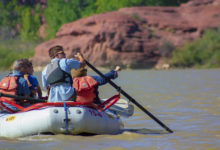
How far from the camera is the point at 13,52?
4759 cm

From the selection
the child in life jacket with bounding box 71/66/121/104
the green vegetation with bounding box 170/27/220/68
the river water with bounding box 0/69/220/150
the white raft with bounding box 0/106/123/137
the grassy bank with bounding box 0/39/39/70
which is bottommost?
the river water with bounding box 0/69/220/150

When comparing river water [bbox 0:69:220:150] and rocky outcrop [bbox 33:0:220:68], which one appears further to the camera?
rocky outcrop [bbox 33:0:220:68]

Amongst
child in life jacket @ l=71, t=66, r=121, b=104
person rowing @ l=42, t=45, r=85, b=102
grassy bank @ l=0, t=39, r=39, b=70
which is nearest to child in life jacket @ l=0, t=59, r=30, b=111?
person rowing @ l=42, t=45, r=85, b=102

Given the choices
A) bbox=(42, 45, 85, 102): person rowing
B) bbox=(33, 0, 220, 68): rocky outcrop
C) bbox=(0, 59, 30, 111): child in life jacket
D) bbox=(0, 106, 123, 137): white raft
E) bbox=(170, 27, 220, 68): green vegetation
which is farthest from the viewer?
bbox=(33, 0, 220, 68): rocky outcrop

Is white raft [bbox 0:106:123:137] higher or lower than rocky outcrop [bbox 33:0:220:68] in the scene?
lower

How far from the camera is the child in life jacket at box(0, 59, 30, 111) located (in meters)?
7.82

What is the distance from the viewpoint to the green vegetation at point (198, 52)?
133 ft

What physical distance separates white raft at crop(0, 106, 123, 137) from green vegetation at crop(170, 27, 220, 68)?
109ft

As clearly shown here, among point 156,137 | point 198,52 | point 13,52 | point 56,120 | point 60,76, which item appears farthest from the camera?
point 13,52

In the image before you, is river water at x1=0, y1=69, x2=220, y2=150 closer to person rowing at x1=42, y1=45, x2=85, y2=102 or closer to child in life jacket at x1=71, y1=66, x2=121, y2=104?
person rowing at x1=42, y1=45, x2=85, y2=102

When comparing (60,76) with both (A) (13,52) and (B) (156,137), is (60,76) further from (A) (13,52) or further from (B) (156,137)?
(A) (13,52)

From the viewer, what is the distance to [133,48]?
42031 millimetres

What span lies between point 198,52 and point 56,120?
115ft

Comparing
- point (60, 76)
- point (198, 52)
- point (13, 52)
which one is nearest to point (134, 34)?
point (198, 52)
